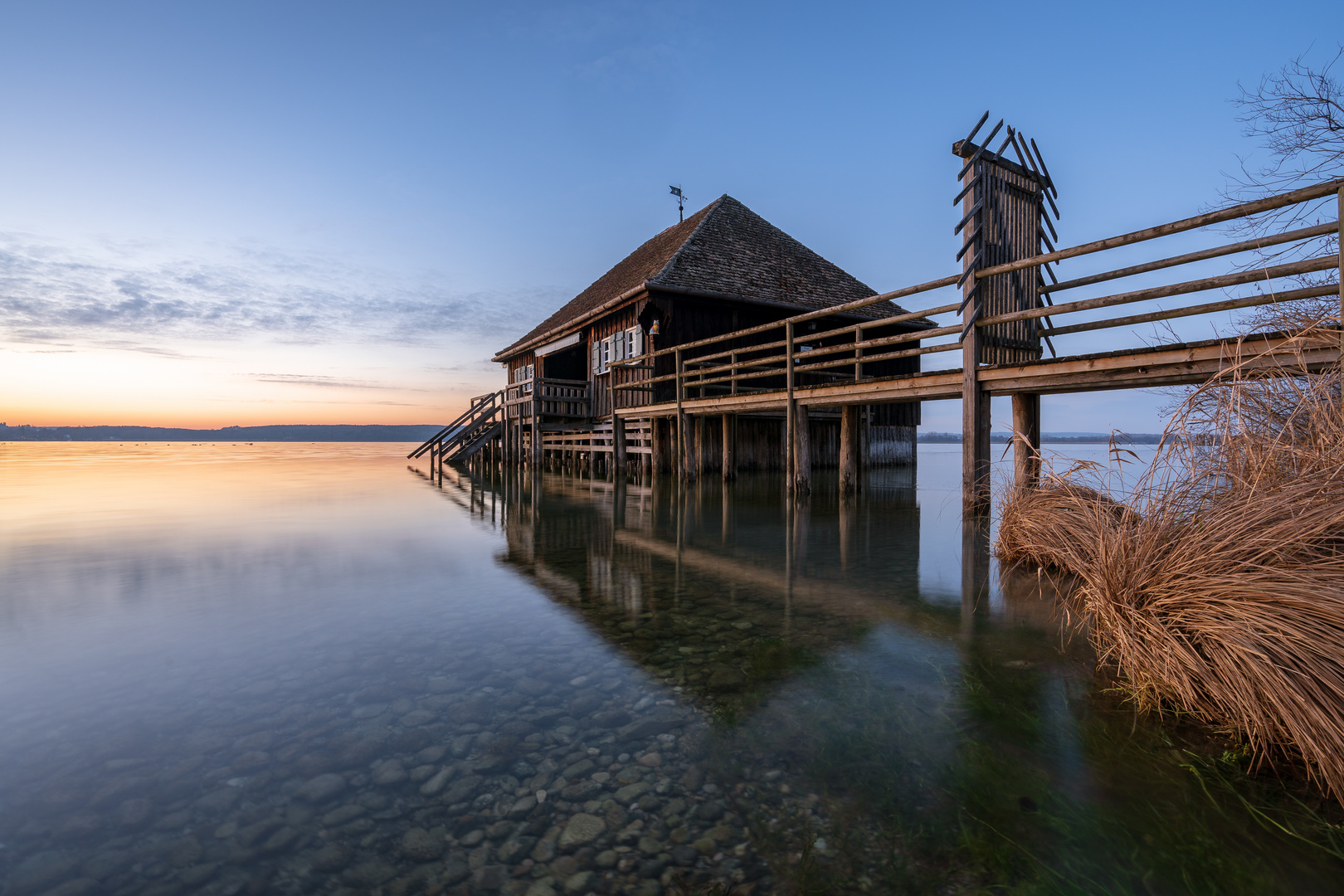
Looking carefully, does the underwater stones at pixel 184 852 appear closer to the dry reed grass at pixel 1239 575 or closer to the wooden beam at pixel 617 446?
the dry reed grass at pixel 1239 575

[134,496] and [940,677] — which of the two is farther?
[134,496]

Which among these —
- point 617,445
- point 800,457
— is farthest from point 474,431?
point 800,457

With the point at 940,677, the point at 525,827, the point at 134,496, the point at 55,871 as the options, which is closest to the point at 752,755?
the point at 525,827

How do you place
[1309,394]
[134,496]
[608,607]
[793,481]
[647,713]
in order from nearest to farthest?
[647,713] → [1309,394] → [608,607] → [793,481] → [134,496]

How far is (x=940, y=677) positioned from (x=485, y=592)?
3.15 m

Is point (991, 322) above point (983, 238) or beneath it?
beneath

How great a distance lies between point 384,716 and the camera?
2.47 m

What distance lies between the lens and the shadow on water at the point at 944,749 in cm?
160

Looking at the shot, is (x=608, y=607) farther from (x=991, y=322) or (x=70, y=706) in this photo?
(x=991, y=322)

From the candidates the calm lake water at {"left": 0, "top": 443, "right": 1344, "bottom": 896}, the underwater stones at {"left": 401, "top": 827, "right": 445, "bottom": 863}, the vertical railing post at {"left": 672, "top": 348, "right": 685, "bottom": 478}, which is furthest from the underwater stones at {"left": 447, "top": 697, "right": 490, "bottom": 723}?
the vertical railing post at {"left": 672, "top": 348, "right": 685, "bottom": 478}

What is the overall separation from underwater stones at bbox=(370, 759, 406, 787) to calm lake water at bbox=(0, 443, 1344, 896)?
0.02 m

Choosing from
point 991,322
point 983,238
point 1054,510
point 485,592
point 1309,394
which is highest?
point 983,238

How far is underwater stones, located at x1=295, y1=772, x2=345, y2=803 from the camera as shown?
1.93 m

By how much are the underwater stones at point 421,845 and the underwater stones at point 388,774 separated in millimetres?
286
